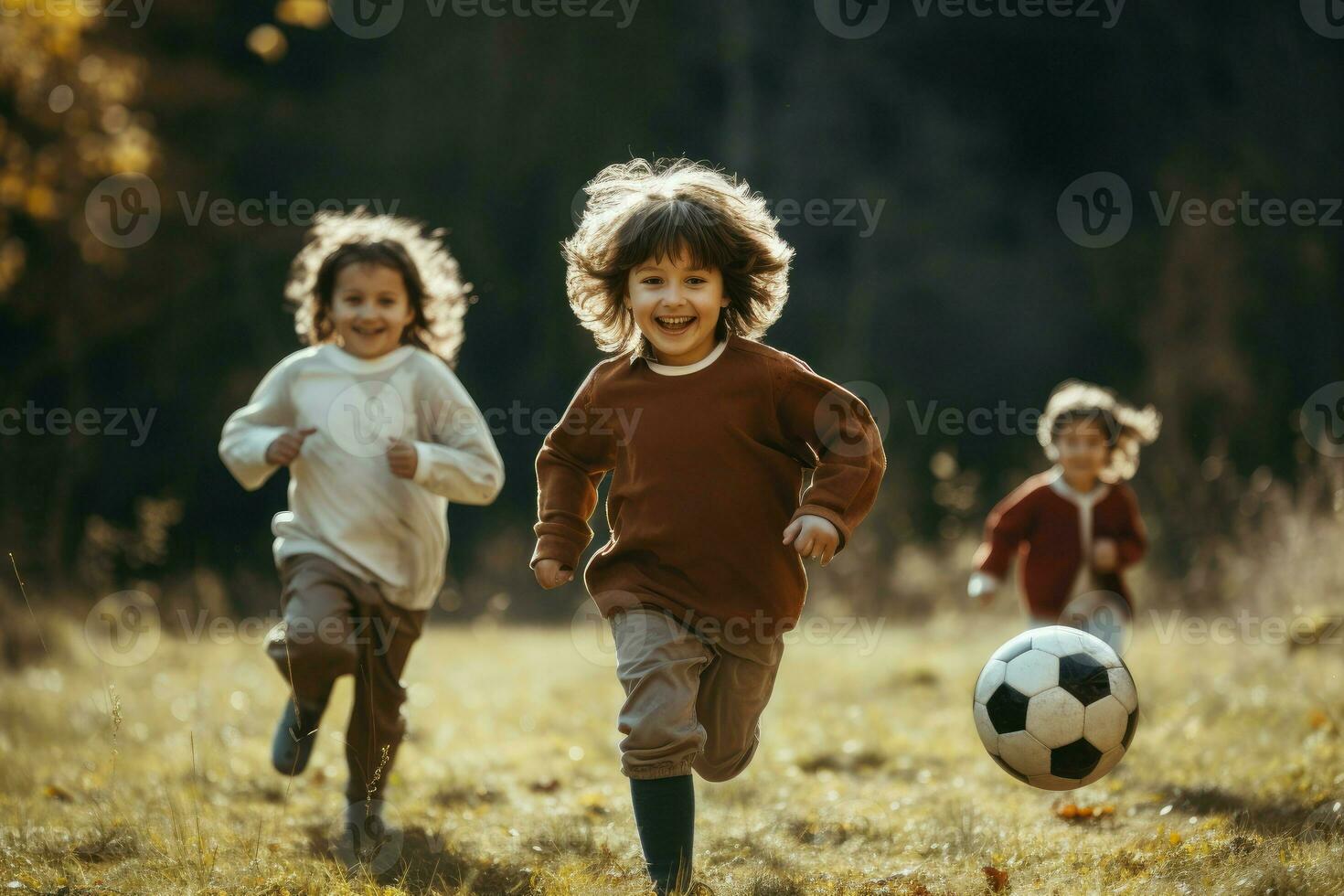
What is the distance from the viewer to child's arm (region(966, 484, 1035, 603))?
6051 millimetres

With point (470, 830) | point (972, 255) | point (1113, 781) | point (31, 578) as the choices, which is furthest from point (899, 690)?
point (31, 578)

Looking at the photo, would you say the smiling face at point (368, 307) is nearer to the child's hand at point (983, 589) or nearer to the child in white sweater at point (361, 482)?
the child in white sweater at point (361, 482)

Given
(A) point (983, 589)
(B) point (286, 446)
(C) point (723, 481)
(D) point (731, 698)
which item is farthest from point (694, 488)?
(A) point (983, 589)

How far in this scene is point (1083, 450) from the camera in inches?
241

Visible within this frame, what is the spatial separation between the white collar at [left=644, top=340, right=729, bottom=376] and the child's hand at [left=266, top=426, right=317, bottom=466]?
1249mm

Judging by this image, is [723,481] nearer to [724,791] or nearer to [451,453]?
[451,453]

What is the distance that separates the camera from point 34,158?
36.6 feet

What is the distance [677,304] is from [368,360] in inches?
54.8

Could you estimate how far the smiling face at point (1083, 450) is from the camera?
6.12 metres

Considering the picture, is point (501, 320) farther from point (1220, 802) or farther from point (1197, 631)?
point (1220, 802)

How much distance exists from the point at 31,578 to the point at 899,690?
26.9 ft

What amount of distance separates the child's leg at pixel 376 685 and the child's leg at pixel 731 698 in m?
1.19

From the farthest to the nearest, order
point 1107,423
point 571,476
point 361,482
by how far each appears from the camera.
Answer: point 1107,423, point 361,482, point 571,476

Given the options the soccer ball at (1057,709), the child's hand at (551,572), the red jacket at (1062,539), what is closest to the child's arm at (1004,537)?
the red jacket at (1062,539)
